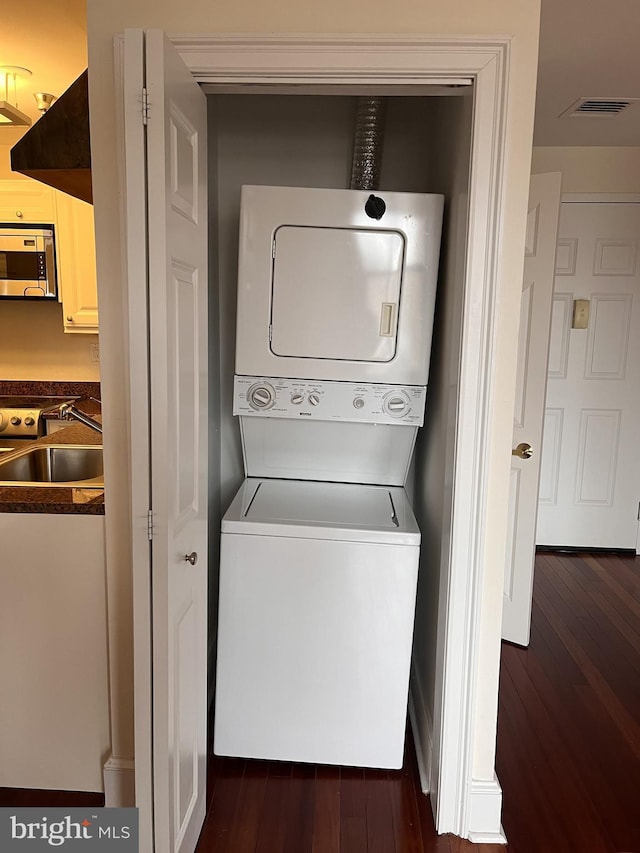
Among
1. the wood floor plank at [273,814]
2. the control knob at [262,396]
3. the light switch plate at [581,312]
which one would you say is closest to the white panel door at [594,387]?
the light switch plate at [581,312]

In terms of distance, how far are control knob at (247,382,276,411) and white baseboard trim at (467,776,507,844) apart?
1.31 metres

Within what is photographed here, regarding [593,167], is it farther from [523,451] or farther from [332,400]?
[332,400]

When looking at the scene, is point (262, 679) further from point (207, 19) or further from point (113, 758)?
point (207, 19)

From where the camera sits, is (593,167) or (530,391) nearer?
(530,391)

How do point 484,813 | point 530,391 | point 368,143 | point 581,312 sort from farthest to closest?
point 581,312, point 530,391, point 368,143, point 484,813

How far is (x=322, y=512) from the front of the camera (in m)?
2.13

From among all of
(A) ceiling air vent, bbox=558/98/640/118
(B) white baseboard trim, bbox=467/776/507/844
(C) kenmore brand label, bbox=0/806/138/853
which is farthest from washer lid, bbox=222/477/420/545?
(A) ceiling air vent, bbox=558/98/640/118

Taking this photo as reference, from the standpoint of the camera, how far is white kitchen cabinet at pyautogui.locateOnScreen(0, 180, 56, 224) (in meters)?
3.60

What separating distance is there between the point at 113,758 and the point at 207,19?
6.49ft

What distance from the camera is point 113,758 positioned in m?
1.86

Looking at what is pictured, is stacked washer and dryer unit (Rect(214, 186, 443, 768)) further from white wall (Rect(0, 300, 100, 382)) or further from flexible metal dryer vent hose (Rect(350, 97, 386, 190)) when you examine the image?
white wall (Rect(0, 300, 100, 382))

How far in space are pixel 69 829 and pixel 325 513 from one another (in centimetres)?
112

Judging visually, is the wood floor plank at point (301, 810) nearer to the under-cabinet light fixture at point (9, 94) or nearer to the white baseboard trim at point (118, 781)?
the white baseboard trim at point (118, 781)

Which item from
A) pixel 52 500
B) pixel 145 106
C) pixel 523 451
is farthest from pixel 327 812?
pixel 145 106
